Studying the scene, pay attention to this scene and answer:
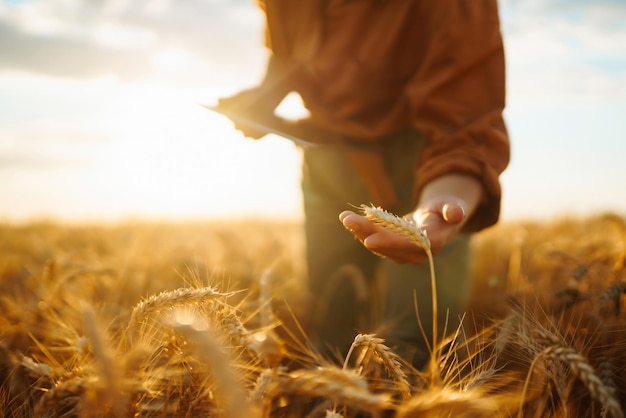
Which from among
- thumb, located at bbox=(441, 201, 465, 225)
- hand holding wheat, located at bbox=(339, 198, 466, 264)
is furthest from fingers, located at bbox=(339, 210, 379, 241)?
thumb, located at bbox=(441, 201, 465, 225)

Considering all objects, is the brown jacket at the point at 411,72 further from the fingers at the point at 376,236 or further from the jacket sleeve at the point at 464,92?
the fingers at the point at 376,236

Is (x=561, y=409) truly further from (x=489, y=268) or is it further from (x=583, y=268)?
(x=489, y=268)

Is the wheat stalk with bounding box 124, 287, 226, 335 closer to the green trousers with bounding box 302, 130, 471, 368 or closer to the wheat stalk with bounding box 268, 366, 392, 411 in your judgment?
the wheat stalk with bounding box 268, 366, 392, 411

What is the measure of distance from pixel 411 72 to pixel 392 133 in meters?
0.21

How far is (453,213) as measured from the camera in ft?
3.11

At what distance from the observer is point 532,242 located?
118 inches

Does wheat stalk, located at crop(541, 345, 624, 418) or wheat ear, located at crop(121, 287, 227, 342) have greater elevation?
wheat ear, located at crop(121, 287, 227, 342)

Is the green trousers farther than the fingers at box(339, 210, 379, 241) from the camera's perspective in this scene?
Yes

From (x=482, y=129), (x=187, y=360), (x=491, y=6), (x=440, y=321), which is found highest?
(x=491, y=6)

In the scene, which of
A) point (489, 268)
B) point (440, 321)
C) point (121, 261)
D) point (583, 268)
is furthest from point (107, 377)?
point (489, 268)

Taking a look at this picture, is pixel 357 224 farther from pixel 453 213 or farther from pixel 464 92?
pixel 464 92

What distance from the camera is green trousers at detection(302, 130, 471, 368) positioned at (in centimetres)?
160

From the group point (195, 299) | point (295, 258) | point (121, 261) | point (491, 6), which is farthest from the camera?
point (295, 258)

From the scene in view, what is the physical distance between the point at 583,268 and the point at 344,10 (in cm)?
116
